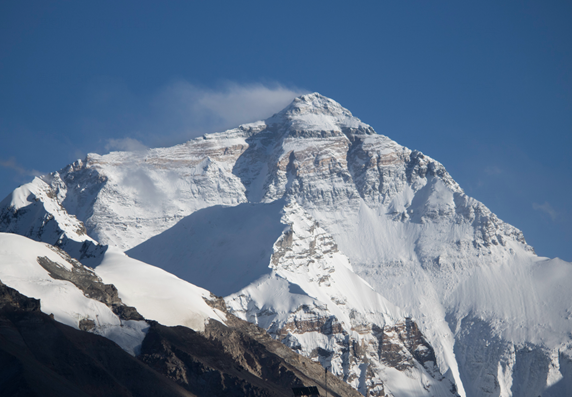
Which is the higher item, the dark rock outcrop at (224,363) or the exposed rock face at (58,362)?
the dark rock outcrop at (224,363)

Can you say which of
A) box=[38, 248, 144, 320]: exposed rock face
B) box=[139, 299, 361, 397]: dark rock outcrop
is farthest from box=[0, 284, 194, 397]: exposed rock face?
box=[38, 248, 144, 320]: exposed rock face

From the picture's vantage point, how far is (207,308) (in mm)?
155875

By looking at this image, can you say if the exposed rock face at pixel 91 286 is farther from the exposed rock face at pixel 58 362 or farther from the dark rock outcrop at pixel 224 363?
the exposed rock face at pixel 58 362

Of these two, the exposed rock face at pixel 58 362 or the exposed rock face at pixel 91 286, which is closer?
the exposed rock face at pixel 58 362

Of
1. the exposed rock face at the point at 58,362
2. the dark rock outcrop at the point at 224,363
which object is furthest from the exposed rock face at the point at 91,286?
the exposed rock face at the point at 58,362

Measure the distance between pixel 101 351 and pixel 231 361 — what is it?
30.4 meters

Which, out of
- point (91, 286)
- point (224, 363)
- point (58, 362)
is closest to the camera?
point (58, 362)

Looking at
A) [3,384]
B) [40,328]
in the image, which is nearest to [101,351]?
[40,328]

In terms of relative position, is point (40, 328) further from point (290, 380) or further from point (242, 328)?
point (242, 328)

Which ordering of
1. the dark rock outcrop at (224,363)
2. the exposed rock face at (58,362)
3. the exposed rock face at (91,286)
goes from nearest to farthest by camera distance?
1. the exposed rock face at (58,362)
2. the dark rock outcrop at (224,363)
3. the exposed rock face at (91,286)

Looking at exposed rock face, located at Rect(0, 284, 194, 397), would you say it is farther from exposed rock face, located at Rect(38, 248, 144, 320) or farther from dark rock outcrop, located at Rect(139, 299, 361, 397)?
exposed rock face, located at Rect(38, 248, 144, 320)

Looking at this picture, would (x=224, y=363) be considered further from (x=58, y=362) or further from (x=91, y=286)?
(x=58, y=362)

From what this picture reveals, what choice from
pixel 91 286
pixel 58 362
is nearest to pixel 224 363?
pixel 91 286

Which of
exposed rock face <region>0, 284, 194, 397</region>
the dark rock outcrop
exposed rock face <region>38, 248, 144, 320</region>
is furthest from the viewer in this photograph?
exposed rock face <region>38, 248, 144, 320</region>
